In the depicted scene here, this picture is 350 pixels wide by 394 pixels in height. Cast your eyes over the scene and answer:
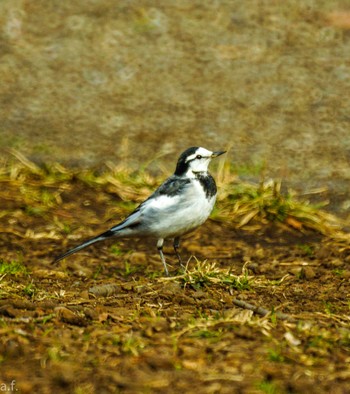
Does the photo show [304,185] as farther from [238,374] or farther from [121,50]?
[238,374]

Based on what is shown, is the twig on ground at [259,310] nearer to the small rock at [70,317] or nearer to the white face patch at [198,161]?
the small rock at [70,317]

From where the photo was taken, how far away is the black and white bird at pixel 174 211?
6.73 metres

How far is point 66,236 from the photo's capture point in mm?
7758

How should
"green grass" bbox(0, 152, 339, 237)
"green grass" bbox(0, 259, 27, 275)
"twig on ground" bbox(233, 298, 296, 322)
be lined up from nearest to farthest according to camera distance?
"twig on ground" bbox(233, 298, 296, 322), "green grass" bbox(0, 259, 27, 275), "green grass" bbox(0, 152, 339, 237)

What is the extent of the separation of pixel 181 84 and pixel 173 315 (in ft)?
18.7

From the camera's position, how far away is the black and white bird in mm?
6727

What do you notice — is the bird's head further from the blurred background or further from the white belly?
the blurred background

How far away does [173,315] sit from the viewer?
496cm

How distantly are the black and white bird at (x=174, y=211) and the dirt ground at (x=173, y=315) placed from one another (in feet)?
1.18

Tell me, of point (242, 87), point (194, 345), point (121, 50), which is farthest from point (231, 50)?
point (194, 345)

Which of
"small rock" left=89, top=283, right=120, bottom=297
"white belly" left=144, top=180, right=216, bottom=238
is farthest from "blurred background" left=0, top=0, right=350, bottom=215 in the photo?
"small rock" left=89, top=283, right=120, bottom=297

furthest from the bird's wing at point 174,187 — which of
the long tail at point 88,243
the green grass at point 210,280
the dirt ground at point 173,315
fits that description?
the green grass at point 210,280

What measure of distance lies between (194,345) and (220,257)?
123 inches

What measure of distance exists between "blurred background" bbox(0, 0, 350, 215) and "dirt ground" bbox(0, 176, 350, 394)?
149 cm
